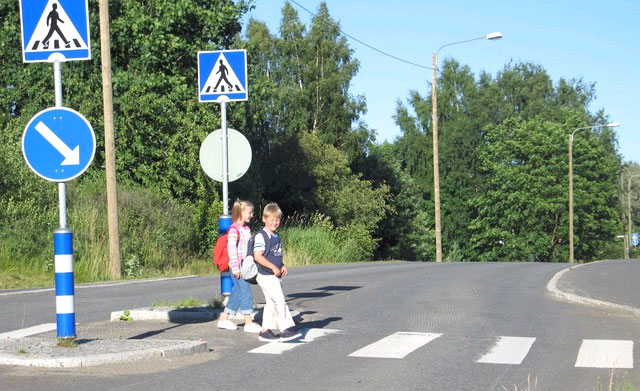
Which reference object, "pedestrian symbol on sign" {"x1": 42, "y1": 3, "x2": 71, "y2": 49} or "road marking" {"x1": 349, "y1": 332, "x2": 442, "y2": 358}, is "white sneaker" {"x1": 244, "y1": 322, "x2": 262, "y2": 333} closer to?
"road marking" {"x1": 349, "y1": 332, "x2": 442, "y2": 358}

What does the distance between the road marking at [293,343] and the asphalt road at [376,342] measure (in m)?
0.01

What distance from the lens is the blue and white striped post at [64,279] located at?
28.4ft

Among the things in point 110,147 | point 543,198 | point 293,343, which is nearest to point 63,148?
point 293,343

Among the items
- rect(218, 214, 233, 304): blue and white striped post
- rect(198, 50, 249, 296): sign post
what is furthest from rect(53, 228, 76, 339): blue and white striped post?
rect(198, 50, 249, 296): sign post

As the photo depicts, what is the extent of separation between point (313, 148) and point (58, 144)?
41222 millimetres

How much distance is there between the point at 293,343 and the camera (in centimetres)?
1009

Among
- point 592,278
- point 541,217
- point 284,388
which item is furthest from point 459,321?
point 541,217

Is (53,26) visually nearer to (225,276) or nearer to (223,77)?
(223,77)

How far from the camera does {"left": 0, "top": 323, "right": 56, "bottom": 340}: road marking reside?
10227mm

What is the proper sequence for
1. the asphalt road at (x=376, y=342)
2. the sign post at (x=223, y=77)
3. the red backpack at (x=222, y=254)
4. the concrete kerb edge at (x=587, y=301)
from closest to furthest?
the asphalt road at (x=376, y=342) → the red backpack at (x=222, y=254) → the sign post at (x=223, y=77) → the concrete kerb edge at (x=587, y=301)

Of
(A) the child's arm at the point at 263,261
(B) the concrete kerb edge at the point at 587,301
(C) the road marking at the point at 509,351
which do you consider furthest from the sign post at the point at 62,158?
(B) the concrete kerb edge at the point at 587,301

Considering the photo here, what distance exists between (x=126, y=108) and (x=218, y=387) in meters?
24.6

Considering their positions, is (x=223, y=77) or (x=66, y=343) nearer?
(x=66, y=343)

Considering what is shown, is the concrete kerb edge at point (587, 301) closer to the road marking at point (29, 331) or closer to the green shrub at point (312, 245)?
the road marking at point (29, 331)
